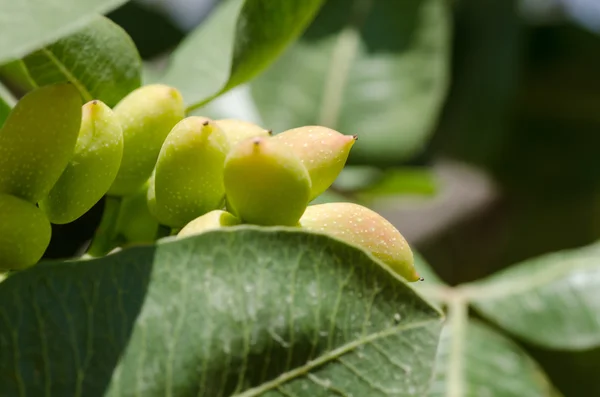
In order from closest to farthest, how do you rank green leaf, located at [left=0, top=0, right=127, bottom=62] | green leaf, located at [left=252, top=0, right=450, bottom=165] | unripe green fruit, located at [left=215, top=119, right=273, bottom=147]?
green leaf, located at [left=0, top=0, right=127, bottom=62], unripe green fruit, located at [left=215, top=119, right=273, bottom=147], green leaf, located at [left=252, top=0, right=450, bottom=165]

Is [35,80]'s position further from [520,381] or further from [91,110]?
[520,381]

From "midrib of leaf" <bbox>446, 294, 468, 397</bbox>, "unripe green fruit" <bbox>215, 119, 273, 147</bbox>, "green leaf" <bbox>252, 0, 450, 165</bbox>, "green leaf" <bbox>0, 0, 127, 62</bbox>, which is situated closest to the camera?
"green leaf" <bbox>0, 0, 127, 62</bbox>

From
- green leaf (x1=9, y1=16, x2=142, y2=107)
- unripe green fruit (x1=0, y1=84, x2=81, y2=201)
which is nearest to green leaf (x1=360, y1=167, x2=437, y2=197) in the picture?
green leaf (x1=9, y1=16, x2=142, y2=107)

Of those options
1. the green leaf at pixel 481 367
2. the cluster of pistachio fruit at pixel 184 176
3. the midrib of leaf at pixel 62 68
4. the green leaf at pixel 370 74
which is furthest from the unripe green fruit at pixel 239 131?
the green leaf at pixel 370 74

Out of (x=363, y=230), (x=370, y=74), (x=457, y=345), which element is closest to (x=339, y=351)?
(x=363, y=230)

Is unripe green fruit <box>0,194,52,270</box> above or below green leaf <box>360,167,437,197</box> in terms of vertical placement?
below

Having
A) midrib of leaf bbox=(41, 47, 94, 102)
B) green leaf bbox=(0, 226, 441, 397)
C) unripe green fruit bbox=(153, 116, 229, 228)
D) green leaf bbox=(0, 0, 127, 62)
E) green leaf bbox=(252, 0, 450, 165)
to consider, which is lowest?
green leaf bbox=(0, 226, 441, 397)

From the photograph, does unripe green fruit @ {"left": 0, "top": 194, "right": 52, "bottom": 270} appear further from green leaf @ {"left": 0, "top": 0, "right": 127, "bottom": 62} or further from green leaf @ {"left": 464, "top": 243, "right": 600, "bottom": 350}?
green leaf @ {"left": 464, "top": 243, "right": 600, "bottom": 350}

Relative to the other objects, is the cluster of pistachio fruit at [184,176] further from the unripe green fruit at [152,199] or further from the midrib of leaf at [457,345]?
the midrib of leaf at [457,345]

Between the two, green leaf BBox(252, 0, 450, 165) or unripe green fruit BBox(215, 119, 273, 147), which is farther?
green leaf BBox(252, 0, 450, 165)

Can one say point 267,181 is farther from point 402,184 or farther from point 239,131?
point 402,184
